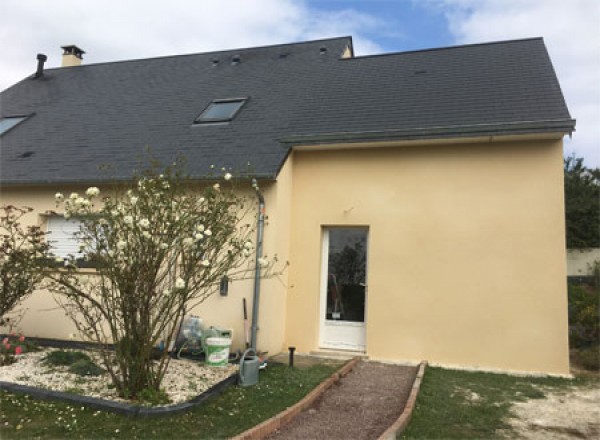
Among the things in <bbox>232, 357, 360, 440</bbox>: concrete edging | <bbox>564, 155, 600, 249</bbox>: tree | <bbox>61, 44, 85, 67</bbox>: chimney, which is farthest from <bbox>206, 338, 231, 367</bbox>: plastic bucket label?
<bbox>564, 155, 600, 249</bbox>: tree

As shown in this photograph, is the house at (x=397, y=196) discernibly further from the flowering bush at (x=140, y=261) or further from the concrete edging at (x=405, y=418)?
the flowering bush at (x=140, y=261)

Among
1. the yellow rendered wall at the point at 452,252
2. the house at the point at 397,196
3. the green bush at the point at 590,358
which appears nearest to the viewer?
the yellow rendered wall at the point at 452,252

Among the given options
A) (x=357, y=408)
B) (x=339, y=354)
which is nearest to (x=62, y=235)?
(x=339, y=354)

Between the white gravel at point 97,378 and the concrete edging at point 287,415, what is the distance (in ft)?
3.99

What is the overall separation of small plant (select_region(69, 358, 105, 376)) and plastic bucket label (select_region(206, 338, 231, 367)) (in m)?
1.51

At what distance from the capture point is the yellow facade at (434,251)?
746 cm

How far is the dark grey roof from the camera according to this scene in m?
8.37

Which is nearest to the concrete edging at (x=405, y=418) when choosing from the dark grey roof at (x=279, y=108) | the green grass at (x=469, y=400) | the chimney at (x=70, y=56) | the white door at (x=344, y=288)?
the green grass at (x=469, y=400)

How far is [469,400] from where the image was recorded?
5.62 meters

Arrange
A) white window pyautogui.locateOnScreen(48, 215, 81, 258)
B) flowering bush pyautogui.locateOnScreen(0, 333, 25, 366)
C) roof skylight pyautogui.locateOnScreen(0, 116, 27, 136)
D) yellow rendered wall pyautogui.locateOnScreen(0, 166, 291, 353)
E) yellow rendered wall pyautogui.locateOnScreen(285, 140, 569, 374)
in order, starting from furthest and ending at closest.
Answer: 1. roof skylight pyautogui.locateOnScreen(0, 116, 27, 136)
2. white window pyautogui.locateOnScreen(48, 215, 81, 258)
3. yellow rendered wall pyautogui.locateOnScreen(0, 166, 291, 353)
4. yellow rendered wall pyautogui.locateOnScreen(285, 140, 569, 374)
5. flowering bush pyautogui.locateOnScreen(0, 333, 25, 366)

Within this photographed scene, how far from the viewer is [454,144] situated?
8.14 metres

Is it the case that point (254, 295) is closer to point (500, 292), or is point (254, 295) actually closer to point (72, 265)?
point (72, 265)

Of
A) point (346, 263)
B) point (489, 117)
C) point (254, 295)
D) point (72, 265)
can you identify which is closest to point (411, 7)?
point (489, 117)

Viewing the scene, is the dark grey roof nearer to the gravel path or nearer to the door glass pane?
the door glass pane
